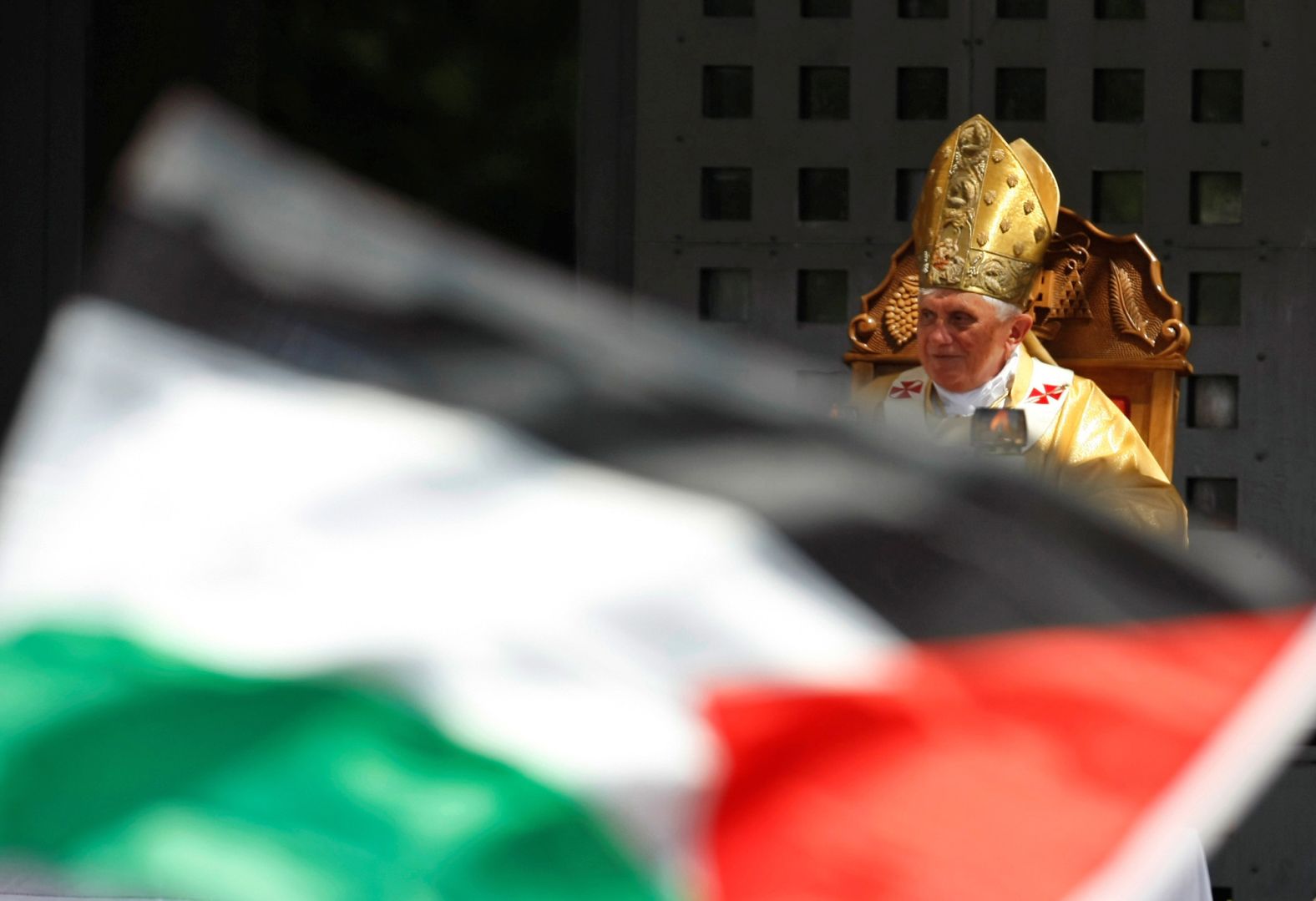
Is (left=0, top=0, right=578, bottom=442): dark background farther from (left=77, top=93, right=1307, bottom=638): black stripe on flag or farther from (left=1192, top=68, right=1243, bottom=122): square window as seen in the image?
(left=77, top=93, right=1307, bottom=638): black stripe on flag

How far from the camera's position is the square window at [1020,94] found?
563 cm

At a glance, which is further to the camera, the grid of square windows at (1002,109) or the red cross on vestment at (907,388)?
the grid of square windows at (1002,109)

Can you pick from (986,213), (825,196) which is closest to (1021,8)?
(825,196)

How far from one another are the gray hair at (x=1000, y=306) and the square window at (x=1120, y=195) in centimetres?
160

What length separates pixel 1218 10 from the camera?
558cm

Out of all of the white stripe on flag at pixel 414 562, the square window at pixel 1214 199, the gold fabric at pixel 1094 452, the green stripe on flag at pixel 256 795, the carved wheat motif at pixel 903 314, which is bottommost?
the gold fabric at pixel 1094 452

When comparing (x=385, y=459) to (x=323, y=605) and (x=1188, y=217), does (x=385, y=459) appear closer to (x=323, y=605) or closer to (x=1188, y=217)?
(x=323, y=605)

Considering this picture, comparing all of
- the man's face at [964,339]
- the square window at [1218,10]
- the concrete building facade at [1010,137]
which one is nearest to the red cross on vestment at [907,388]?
the man's face at [964,339]

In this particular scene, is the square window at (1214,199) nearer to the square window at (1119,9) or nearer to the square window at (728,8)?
the square window at (1119,9)

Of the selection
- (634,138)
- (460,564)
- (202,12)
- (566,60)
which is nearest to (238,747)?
(460,564)

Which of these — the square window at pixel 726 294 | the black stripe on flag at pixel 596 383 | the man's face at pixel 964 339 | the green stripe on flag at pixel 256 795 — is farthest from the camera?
the square window at pixel 726 294

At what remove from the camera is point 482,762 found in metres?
1.24

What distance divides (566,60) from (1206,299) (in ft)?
6.83

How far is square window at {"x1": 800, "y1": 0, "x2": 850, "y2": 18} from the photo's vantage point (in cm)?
564
